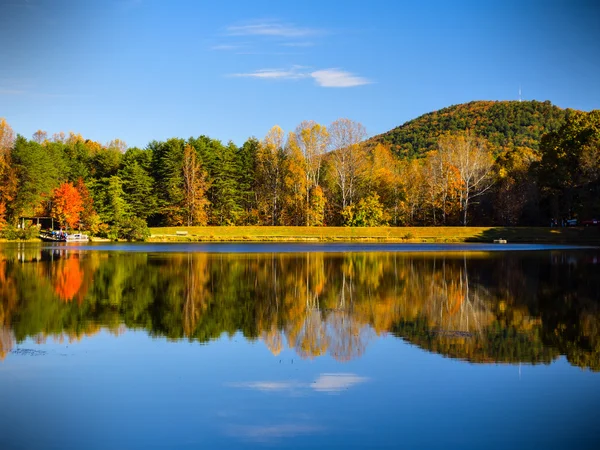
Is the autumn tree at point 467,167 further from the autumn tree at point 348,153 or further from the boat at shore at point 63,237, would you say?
the boat at shore at point 63,237

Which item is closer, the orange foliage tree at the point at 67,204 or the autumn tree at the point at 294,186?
the orange foliage tree at the point at 67,204

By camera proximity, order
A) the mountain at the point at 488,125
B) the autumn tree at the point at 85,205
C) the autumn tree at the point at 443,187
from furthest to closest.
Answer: the mountain at the point at 488,125, the autumn tree at the point at 443,187, the autumn tree at the point at 85,205

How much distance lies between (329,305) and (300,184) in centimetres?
6900

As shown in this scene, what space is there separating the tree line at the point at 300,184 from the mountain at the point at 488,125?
51.8 meters

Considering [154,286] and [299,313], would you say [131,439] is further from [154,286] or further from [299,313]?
[154,286]

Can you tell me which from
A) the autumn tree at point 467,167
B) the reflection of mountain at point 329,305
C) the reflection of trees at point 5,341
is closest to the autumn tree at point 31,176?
the autumn tree at point 467,167

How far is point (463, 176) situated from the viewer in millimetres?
91375

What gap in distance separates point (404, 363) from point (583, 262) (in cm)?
3282

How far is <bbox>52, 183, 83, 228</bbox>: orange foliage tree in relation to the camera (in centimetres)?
8725

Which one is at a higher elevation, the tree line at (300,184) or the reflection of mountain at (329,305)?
the tree line at (300,184)

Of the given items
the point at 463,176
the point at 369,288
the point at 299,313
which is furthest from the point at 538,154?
the point at 299,313

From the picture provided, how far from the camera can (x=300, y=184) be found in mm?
92250

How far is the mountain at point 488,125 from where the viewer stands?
503ft

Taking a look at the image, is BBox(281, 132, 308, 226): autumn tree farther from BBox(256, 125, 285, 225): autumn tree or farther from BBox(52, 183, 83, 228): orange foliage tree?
BBox(52, 183, 83, 228): orange foliage tree
